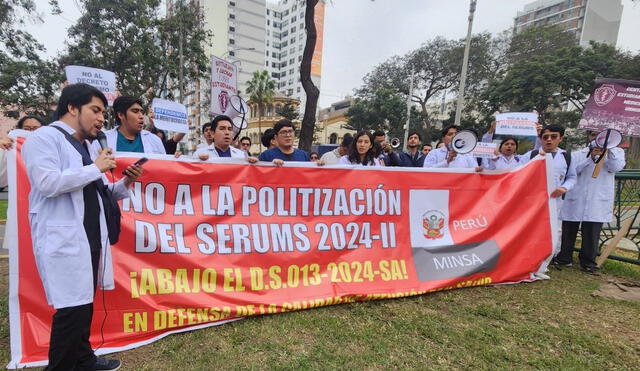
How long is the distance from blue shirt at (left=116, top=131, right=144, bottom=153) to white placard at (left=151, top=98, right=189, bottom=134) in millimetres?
1259

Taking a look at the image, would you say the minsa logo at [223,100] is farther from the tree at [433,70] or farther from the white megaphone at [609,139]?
the tree at [433,70]

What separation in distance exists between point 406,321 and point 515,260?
5.86 feet

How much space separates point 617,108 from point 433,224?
2.91m

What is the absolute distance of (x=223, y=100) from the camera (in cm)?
638

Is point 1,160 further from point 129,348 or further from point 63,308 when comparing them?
point 129,348

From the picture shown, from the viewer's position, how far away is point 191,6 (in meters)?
17.6

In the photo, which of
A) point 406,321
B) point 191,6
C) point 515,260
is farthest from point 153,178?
point 191,6

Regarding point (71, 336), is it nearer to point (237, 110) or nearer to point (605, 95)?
point (237, 110)

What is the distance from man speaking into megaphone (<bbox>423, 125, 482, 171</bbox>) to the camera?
3.81 metres

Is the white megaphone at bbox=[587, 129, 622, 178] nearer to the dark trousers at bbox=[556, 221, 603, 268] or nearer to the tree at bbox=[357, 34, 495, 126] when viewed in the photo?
the dark trousers at bbox=[556, 221, 603, 268]

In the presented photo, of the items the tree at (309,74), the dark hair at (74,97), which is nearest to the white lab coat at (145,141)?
the dark hair at (74,97)

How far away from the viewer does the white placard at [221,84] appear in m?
6.23

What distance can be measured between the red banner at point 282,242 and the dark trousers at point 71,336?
425 mm

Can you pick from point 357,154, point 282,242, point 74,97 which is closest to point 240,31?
point 357,154
